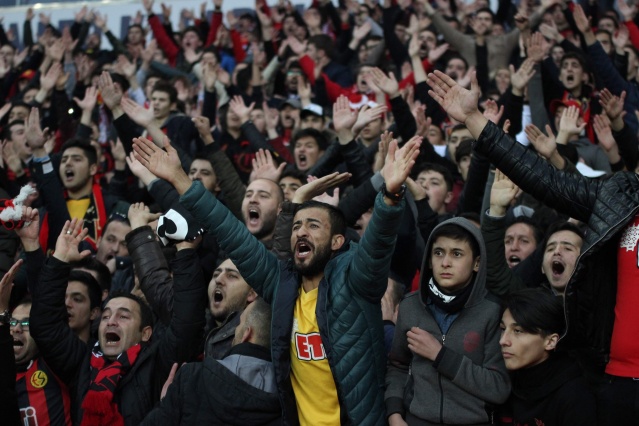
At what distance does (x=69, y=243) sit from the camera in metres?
5.14

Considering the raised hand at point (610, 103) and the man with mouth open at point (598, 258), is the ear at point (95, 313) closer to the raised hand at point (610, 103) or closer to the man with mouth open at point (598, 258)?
the man with mouth open at point (598, 258)

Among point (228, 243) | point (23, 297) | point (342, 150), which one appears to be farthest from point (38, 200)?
point (228, 243)

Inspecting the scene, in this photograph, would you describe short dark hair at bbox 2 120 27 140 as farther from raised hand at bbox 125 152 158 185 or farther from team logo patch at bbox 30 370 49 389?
team logo patch at bbox 30 370 49 389

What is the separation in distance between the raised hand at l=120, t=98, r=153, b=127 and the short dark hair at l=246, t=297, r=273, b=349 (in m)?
2.94

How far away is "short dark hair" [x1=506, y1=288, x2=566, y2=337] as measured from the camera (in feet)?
13.5

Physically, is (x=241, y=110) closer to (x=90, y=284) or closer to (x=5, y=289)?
(x=90, y=284)

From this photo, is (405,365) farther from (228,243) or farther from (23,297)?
(23,297)

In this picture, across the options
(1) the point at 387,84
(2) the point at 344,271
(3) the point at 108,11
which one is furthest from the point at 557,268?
(3) the point at 108,11

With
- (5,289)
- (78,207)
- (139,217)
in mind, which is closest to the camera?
(5,289)

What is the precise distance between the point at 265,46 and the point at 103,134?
2.34m

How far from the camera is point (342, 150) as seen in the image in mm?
6559

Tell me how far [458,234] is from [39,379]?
2538 mm

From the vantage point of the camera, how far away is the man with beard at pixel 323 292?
4051 millimetres

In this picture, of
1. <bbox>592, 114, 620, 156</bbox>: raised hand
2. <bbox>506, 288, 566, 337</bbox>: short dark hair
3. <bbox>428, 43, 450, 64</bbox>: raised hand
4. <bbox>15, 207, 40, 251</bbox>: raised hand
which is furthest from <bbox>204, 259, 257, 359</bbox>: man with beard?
<bbox>428, 43, 450, 64</bbox>: raised hand
